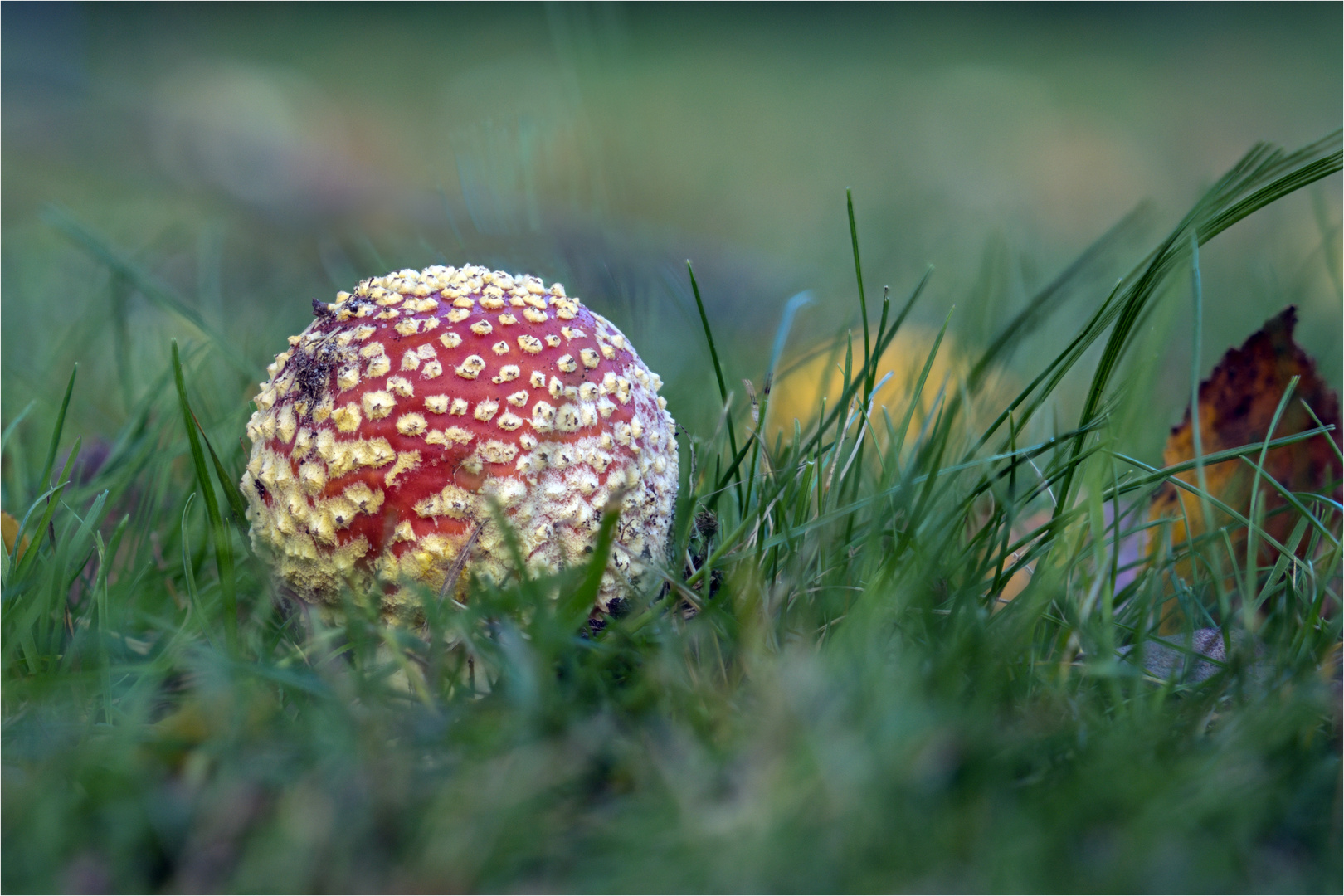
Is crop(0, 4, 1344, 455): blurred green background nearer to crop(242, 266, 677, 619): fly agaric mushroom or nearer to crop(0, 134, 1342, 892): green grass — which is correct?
crop(242, 266, 677, 619): fly agaric mushroom

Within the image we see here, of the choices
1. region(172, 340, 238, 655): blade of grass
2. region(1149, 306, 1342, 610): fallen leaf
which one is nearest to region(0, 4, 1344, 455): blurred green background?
region(1149, 306, 1342, 610): fallen leaf

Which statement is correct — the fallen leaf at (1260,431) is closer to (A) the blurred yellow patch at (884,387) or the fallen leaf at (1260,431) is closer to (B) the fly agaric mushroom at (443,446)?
(A) the blurred yellow patch at (884,387)

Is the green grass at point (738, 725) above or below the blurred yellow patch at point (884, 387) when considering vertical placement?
below

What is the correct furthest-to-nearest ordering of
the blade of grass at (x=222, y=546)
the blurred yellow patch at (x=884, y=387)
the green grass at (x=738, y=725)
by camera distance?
the blurred yellow patch at (x=884, y=387), the blade of grass at (x=222, y=546), the green grass at (x=738, y=725)

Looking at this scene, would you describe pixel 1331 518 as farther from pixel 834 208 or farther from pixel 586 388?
pixel 834 208

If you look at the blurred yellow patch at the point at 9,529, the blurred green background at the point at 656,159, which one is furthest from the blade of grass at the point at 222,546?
the blurred green background at the point at 656,159

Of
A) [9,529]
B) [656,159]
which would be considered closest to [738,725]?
[9,529]
